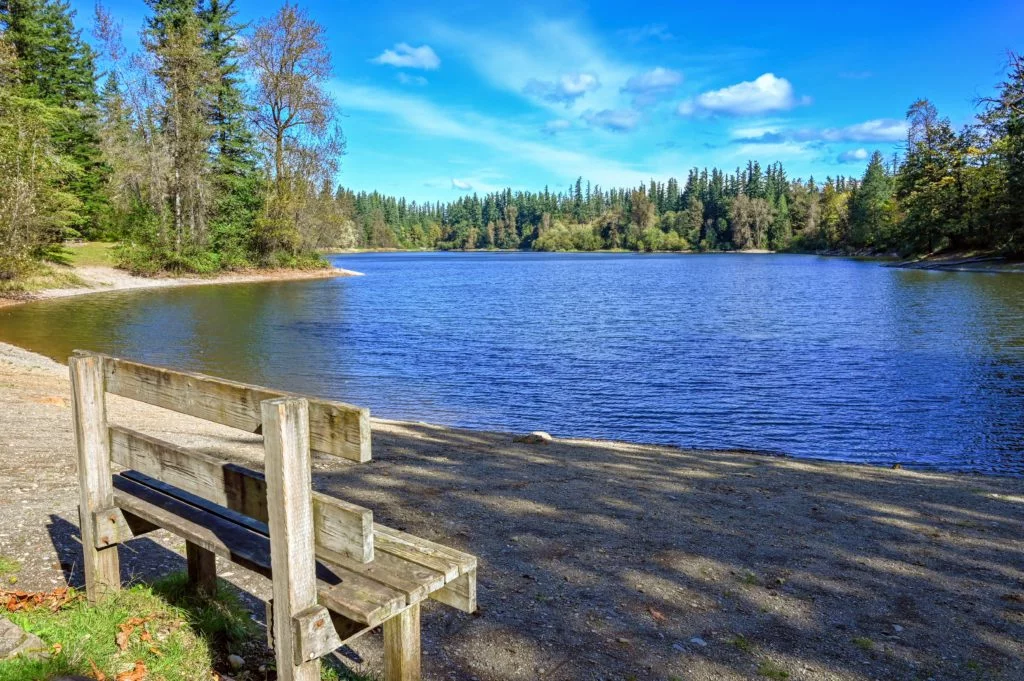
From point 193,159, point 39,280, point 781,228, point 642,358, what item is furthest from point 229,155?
point 781,228

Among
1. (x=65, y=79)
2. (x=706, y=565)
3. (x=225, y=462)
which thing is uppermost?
(x=65, y=79)

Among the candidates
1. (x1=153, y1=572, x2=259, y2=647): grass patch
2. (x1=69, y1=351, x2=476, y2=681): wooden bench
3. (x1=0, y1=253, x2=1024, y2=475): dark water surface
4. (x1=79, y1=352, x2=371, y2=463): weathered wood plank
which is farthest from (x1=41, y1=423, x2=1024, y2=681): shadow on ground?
(x1=0, y1=253, x2=1024, y2=475): dark water surface

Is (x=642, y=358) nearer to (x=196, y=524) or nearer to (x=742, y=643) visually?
(x=742, y=643)

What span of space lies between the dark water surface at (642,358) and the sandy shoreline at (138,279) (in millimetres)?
1913

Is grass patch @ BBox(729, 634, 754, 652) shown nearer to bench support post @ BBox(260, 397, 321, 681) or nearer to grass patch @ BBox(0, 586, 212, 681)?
bench support post @ BBox(260, 397, 321, 681)

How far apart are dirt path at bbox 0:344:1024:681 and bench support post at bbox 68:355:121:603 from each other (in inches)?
25.5

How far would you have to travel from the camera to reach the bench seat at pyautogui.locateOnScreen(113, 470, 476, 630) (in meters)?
2.80

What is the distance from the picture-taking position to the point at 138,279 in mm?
44750

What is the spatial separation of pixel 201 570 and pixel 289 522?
178cm

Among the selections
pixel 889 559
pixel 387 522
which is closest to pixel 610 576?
pixel 387 522

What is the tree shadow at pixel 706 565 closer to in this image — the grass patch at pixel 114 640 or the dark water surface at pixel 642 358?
the grass patch at pixel 114 640

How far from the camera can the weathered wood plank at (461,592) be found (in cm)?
309

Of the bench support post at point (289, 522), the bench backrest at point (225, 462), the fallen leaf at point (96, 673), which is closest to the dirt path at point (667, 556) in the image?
the bench support post at point (289, 522)

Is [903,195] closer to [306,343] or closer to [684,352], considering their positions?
[684,352]
